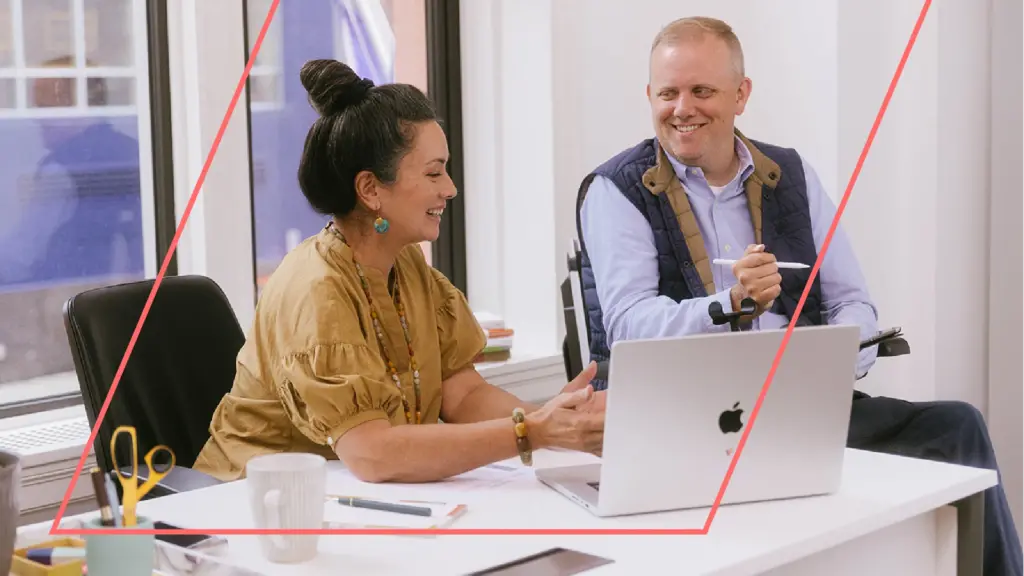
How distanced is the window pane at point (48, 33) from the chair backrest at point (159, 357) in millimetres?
681

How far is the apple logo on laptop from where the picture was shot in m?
1.36

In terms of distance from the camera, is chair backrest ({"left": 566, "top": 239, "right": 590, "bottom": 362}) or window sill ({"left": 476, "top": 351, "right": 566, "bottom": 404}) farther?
window sill ({"left": 476, "top": 351, "right": 566, "bottom": 404})

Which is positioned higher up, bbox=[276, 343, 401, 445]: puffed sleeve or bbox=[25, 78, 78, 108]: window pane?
bbox=[25, 78, 78, 108]: window pane

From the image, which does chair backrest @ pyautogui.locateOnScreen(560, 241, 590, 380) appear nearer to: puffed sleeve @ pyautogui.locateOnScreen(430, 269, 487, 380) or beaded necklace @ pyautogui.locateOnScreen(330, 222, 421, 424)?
puffed sleeve @ pyautogui.locateOnScreen(430, 269, 487, 380)

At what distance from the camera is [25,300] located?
2.46 meters

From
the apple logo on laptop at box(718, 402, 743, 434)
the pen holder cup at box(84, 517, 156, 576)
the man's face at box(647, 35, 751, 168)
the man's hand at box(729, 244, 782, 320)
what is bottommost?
the pen holder cup at box(84, 517, 156, 576)

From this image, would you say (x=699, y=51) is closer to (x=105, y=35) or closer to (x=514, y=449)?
(x=514, y=449)

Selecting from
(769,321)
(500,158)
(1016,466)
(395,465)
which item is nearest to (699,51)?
(769,321)

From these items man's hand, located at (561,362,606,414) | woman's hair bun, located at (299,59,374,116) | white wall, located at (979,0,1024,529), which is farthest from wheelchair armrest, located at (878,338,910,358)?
white wall, located at (979,0,1024,529)

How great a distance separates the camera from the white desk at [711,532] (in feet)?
4.08

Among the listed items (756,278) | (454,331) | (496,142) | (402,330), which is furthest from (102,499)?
(496,142)

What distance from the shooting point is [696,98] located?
2.32 metres

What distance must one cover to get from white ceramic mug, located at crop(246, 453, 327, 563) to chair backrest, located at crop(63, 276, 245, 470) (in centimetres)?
68

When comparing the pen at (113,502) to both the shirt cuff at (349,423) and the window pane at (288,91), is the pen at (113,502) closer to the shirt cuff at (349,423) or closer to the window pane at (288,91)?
the shirt cuff at (349,423)
